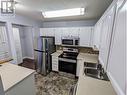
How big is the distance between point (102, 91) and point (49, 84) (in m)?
1.93

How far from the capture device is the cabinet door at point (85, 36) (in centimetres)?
291

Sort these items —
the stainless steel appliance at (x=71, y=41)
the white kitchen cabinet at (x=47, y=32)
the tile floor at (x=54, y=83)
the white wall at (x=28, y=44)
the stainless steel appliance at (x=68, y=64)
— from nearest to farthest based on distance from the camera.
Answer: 1. the tile floor at (x=54, y=83)
2. the stainless steel appliance at (x=68, y=64)
3. the stainless steel appliance at (x=71, y=41)
4. the white kitchen cabinet at (x=47, y=32)
5. the white wall at (x=28, y=44)

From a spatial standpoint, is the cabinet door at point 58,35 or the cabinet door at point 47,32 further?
the cabinet door at point 47,32

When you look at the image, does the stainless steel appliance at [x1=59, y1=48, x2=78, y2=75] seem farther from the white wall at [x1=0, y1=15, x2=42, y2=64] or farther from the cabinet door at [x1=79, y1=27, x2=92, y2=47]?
the white wall at [x1=0, y1=15, x2=42, y2=64]

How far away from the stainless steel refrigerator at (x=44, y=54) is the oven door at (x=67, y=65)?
564 mm

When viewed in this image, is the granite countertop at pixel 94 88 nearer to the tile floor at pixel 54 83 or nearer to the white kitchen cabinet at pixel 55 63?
the tile floor at pixel 54 83

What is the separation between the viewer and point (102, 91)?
3.85 feet

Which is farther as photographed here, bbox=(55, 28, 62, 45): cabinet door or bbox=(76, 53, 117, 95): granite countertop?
bbox=(55, 28, 62, 45): cabinet door

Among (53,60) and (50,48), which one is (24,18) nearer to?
(50,48)

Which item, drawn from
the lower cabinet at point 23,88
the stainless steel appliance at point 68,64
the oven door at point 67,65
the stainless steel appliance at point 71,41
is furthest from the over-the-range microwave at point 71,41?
the lower cabinet at point 23,88

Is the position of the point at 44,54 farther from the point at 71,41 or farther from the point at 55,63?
the point at 71,41

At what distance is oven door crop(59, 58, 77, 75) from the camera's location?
9.56ft

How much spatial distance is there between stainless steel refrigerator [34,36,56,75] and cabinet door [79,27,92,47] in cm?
127

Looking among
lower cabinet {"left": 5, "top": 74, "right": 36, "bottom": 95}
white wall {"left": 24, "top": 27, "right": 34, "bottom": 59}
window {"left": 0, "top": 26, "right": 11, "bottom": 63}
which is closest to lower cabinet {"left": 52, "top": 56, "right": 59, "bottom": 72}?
lower cabinet {"left": 5, "top": 74, "right": 36, "bottom": 95}
